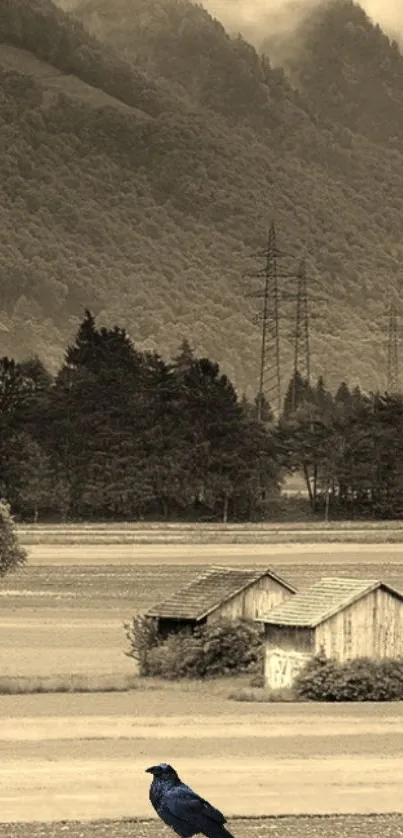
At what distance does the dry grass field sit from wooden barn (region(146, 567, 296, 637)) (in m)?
1.70

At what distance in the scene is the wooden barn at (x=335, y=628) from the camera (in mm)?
49688

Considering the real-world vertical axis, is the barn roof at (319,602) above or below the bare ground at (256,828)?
above

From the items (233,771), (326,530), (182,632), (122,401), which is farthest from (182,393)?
(233,771)

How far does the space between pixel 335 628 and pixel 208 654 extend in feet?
13.9

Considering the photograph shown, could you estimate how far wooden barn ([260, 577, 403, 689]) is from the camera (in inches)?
1956

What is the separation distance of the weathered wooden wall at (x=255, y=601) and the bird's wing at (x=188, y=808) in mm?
33644

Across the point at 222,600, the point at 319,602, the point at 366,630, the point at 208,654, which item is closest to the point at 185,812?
the point at 366,630

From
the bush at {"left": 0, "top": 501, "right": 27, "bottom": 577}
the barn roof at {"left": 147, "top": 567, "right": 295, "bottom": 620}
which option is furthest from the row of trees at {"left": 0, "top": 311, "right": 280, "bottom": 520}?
the barn roof at {"left": 147, "top": 567, "right": 295, "bottom": 620}

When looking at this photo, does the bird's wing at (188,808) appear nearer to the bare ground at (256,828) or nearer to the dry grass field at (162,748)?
the bare ground at (256,828)

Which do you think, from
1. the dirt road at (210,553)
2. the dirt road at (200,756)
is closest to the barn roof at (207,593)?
the dirt road at (200,756)

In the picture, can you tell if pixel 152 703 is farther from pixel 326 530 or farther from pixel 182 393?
pixel 182 393

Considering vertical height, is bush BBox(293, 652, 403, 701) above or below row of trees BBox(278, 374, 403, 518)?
below

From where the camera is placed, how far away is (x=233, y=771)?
3462 cm

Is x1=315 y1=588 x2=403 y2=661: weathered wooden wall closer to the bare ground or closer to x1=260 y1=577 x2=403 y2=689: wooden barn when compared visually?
x1=260 y1=577 x2=403 y2=689: wooden barn
